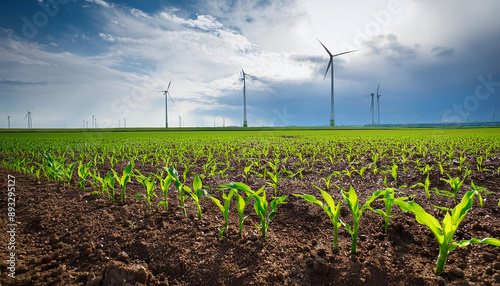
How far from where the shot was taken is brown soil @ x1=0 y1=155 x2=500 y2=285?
2018 millimetres

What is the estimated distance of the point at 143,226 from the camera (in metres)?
2.85

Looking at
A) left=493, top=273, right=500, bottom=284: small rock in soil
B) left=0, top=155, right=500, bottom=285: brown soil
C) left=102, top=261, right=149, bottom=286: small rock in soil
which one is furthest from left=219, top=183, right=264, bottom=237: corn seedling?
left=493, top=273, right=500, bottom=284: small rock in soil

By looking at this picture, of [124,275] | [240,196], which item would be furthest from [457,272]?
[124,275]

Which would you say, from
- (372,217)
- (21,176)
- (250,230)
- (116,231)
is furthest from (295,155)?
(21,176)

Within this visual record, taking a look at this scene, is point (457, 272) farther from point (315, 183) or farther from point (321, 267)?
point (315, 183)

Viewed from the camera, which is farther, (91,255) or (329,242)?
(329,242)

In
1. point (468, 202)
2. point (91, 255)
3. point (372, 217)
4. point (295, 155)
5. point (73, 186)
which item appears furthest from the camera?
point (295, 155)

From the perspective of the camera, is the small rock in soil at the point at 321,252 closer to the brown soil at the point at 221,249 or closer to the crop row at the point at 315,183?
the brown soil at the point at 221,249

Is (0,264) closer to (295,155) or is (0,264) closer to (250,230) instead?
(250,230)

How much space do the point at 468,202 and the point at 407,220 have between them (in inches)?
42.7

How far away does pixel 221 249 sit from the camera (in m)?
2.39

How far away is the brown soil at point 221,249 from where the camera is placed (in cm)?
202

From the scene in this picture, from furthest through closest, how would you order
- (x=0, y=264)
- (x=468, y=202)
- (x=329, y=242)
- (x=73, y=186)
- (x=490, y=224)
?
(x=73, y=186), (x=490, y=224), (x=329, y=242), (x=0, y=264), (x=468, y=202)

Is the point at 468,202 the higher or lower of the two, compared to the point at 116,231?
higher
